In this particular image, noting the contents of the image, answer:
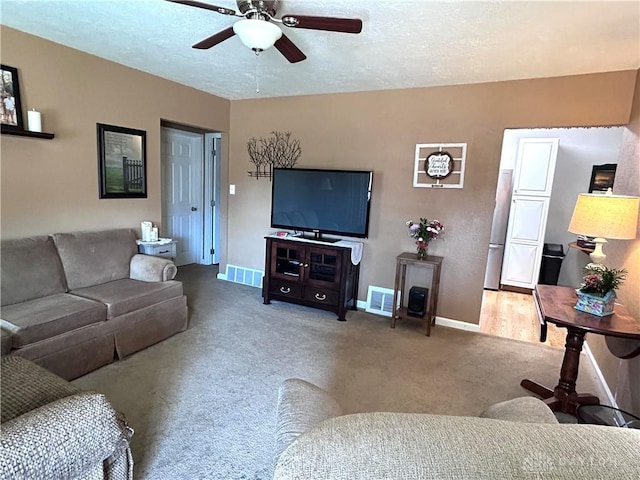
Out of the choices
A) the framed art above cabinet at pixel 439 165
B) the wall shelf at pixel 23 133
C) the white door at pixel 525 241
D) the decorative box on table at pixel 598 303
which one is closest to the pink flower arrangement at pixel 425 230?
the framed art above cabinet at pixel 439 165

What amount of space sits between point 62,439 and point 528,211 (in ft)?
18.3

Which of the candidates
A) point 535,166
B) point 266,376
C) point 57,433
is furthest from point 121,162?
point 535,166

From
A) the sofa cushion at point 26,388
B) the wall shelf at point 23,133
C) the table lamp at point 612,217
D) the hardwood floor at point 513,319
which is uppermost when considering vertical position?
the wall shelf at point 23,133

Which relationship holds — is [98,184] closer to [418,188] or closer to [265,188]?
[265,188]

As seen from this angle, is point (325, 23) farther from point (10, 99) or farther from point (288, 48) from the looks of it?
point (10, 99)

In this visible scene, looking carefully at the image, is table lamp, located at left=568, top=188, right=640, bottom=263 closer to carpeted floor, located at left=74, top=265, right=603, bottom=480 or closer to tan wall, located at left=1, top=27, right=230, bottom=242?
carpeted floor, located at left=74, top=265, right=603, bottom=480

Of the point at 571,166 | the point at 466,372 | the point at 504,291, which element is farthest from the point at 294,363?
the point at 571,166

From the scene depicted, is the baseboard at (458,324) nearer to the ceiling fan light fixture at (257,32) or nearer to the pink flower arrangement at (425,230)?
the pink flower arrangement at (425,230)

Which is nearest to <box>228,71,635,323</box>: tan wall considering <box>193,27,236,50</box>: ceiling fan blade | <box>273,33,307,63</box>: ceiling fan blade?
<box>273,33,307,63</box>: ceiling fan blade

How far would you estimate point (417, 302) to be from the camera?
3615 millimetres

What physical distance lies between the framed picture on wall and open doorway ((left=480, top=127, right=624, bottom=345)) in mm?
92

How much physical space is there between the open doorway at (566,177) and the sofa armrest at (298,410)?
13.0 ft

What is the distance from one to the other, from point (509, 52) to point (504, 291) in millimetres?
3739

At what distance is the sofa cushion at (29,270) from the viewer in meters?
2.54
